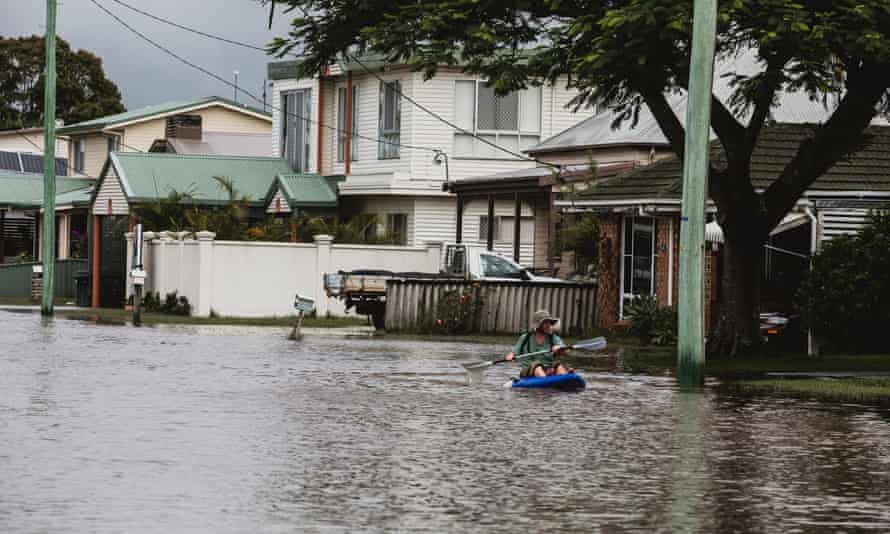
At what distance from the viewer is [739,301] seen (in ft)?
100

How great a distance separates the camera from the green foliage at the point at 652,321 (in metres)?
34.8

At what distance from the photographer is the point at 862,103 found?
29078mm

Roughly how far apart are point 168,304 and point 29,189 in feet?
72.0

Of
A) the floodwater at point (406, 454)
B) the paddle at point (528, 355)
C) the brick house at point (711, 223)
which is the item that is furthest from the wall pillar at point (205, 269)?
the paddle at point (528, 355)

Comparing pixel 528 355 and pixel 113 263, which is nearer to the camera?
pixel 528 355

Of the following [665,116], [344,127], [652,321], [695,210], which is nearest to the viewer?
[695,210]

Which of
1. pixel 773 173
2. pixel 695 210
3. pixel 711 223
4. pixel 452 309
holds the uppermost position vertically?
pixel 773 173

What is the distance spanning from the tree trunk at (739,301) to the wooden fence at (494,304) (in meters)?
8.00

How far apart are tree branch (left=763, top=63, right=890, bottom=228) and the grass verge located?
4758mm

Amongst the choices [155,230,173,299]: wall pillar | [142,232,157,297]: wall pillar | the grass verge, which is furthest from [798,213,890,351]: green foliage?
[142,232,157,297]: wall pillar

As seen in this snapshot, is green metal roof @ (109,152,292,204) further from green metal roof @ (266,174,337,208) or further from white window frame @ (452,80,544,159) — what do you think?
white window frame @ (452,80,544,159)

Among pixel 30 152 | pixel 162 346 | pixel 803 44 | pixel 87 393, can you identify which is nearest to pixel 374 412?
pixel 87 393

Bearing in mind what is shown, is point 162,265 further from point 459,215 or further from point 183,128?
point 183,128

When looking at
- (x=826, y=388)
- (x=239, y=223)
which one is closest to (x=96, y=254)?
(x=239, y=223)
